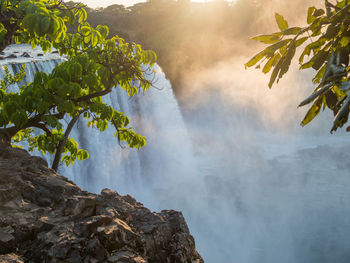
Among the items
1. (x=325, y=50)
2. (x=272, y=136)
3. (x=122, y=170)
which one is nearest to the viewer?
(x=325, y=50)

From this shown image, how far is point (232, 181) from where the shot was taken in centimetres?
2161

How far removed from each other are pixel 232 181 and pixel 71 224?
2015 cm

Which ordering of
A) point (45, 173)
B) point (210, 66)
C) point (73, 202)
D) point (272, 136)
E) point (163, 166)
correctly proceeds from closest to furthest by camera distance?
point (73, 202)
point (45, 173)
point (163, 166)
point (272, 136)
point (210, 66)

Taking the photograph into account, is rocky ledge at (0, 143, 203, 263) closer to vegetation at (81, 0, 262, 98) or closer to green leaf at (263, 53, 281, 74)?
green leaf at (263, 53, 281, 74)

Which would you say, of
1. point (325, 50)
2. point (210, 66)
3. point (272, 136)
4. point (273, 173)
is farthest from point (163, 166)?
point (325, 50)

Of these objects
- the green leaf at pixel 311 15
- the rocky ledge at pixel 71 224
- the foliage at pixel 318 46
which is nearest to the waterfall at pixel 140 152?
the rocky ledge at pixel 71 224

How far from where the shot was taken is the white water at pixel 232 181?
1543 cm

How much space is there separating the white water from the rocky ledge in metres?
9.67

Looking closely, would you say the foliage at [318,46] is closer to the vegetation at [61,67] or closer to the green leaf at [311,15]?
the green leaf at [311,15]

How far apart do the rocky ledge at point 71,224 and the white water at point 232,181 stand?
381 inches

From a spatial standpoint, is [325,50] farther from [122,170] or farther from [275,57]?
[122,170]

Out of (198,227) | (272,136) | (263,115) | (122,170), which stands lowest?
(198,227)

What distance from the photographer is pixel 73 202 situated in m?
2.57

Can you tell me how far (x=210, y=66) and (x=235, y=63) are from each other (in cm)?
293
